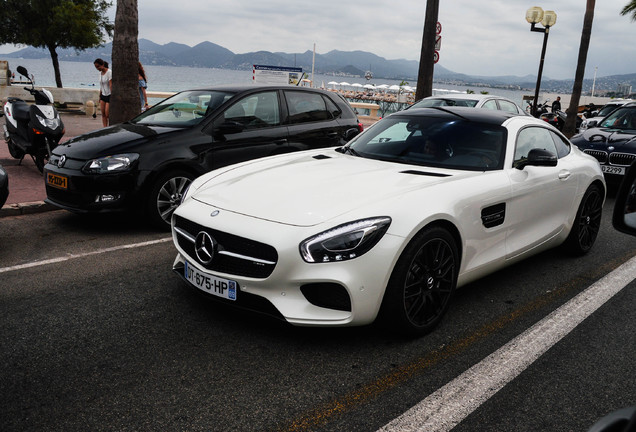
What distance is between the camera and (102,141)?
19.5 ft

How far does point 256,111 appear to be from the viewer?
22.2ft

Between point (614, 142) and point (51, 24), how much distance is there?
23.3 meters

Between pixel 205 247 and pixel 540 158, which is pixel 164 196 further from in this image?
pixel 540 158

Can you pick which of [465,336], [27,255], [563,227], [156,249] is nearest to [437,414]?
[465,336]

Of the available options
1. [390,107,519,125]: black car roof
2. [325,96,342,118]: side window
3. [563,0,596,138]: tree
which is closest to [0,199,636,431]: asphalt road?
[390,107,519,125]: black car roof

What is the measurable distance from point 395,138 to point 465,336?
1865 mm

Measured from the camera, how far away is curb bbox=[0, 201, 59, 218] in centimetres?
641

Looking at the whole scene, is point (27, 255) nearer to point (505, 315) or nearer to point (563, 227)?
Result: point (505, 315)

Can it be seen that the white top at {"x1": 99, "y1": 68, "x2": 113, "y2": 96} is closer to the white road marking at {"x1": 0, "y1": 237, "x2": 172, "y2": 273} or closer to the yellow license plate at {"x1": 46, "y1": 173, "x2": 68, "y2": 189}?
the yellow license plate at {"x1": 46, "y1": 173, "x2": 68, "y2": 189}

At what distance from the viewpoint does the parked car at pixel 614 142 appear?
8.88m

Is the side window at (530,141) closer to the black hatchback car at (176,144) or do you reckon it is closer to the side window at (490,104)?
the black hatchback car at (176,144)

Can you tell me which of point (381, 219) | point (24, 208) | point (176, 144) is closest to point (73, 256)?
point (176, 144)

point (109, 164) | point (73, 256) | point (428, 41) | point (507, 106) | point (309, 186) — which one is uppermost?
point (428, 41)

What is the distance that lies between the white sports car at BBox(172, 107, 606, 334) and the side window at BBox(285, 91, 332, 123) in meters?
2.31
